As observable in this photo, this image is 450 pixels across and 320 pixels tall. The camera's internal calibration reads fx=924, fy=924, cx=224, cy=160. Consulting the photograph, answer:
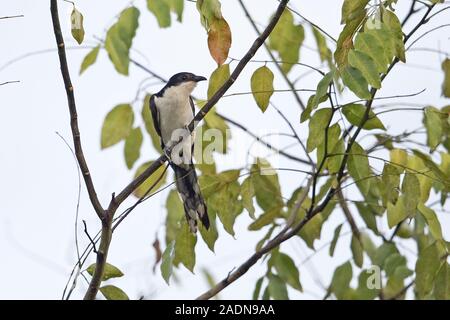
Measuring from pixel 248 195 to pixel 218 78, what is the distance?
0.90 m

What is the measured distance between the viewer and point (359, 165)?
484 centimetres

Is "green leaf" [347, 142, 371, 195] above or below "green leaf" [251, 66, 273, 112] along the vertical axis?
below

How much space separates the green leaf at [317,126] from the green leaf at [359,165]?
217 mm

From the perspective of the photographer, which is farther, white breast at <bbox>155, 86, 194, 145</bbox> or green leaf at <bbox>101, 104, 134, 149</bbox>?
white breast at <bbox>155, 86, 194, 145</bbox>

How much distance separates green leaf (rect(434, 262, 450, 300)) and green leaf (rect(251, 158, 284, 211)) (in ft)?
3.51

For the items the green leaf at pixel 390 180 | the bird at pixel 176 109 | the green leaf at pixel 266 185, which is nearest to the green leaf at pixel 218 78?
the green leaf at pixel 266 185

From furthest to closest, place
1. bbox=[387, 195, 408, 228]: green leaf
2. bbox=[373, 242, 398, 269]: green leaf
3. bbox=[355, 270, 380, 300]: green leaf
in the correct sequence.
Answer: bbox=[373, 242, 398, 269]: green leaf, bbox=[355, 270, 380, 300]: green leaf, bbox=[387, 195, 408, 228]: green leaf

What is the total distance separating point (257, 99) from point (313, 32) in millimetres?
2109

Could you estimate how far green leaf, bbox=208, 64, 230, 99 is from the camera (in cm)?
462

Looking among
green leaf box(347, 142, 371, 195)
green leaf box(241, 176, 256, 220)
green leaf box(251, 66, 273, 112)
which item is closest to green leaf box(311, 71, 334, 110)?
green leaf box(251, 66, 273, 112)

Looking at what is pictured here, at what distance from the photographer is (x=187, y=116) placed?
7.39m

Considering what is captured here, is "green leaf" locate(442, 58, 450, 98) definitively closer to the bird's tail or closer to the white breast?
the bird's tail

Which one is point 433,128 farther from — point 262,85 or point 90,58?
point 90,58
